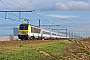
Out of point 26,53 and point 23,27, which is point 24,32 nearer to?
point 23,27

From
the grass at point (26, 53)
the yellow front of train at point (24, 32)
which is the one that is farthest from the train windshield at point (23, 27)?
the grass at point (26, 53)

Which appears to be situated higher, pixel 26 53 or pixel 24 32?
pixel 24 32

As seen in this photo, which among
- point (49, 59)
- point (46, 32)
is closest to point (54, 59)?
point (49, 59)

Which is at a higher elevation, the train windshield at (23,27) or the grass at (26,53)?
the train windshield at (23,27)

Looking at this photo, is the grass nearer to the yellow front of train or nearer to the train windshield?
the yellow front of train

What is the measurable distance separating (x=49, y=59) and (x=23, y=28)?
3685 centimetres

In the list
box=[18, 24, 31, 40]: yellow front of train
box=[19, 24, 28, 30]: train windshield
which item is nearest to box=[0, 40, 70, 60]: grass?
box=[18, 24, 31, 40]: yellow front of train

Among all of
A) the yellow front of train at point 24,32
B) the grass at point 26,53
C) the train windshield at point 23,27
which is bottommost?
the grass at point 26,53

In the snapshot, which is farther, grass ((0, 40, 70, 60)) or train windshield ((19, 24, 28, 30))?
train windshield ((19, 24, 28, 30))

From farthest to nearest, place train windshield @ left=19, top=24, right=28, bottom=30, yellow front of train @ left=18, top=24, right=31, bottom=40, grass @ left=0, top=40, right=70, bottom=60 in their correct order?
train windshield @ left=19, top=24, right=28, bottom=30 < yellow front of train @ left=18, top=24, right=31, bottom=40 < grass @ left=0, top=40, right=70, bottom=60

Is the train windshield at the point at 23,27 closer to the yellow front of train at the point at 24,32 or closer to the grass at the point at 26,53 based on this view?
the yellow front of train at the point at 24,32

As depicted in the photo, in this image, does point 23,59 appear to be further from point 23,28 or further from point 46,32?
point 46,32

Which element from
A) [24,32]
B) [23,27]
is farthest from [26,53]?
[23,27]

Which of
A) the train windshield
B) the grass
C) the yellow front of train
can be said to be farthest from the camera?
the train windshield
